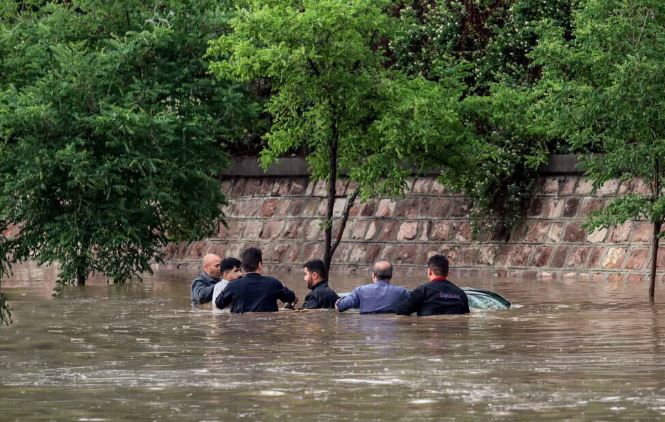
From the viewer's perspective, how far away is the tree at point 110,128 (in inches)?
1220

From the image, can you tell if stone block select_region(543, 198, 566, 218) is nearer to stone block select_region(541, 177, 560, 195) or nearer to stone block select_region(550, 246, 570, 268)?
stone block select_region(541, 177, 560, 195)

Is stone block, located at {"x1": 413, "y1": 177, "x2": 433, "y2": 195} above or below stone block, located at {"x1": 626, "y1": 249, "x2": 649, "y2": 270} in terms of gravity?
above

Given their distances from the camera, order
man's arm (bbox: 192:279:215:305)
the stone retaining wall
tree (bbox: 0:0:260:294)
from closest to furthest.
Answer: man's arm (bbox: 192:279:215:305)
tree (bbox: 0:0:260:294)
the stone retaining wall

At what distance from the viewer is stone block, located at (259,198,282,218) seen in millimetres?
41750

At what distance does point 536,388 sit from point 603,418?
1847 millimetres

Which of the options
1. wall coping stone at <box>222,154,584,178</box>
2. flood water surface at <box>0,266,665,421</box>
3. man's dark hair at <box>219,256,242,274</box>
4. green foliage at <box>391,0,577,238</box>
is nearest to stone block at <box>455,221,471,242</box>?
green foliage at <box>391,0,577,238</box>

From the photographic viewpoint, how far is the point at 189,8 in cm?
3306

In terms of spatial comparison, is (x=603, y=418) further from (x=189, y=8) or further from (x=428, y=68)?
(x=428, y=68)

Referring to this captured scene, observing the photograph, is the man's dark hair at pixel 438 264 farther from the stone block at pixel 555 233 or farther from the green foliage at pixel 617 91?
the stone block at pixel 555 233

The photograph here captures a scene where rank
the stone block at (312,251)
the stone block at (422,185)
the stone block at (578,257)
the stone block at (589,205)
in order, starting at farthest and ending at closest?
the stone block at (312,251), the stone block at (422,185), the stone block at (589,205), the stone block at (578,257)

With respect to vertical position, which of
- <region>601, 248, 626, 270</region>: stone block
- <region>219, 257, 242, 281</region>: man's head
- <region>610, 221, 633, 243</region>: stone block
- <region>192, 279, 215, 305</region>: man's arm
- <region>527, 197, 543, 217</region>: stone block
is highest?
<region>527, 197, 543, 217</region>: stone block

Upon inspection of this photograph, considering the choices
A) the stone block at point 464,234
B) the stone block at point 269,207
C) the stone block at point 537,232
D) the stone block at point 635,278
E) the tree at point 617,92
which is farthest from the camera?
the stone block at point 269,207

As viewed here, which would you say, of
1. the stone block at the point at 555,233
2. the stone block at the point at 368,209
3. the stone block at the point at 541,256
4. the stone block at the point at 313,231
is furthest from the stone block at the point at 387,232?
the stone block at the point at 555,233

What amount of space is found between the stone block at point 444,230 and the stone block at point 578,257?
347cm
